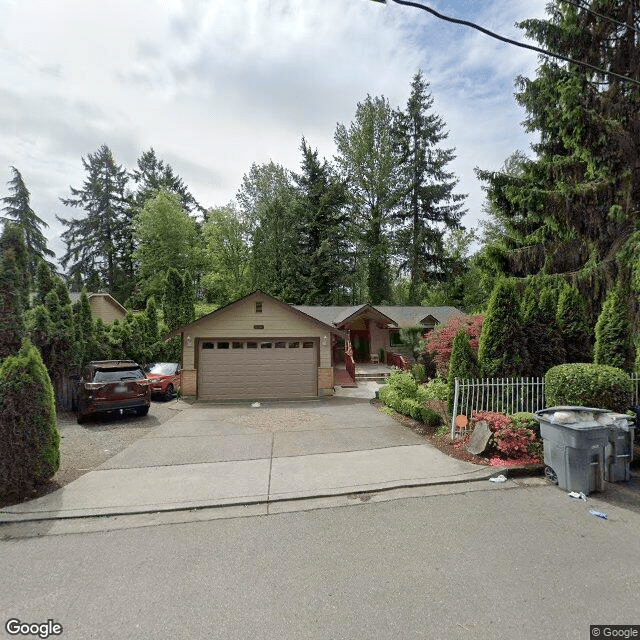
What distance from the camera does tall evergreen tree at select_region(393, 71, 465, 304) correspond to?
3234cm

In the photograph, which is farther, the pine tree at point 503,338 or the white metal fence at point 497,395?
the pine tree at point 503,338

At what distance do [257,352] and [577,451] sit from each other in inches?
407

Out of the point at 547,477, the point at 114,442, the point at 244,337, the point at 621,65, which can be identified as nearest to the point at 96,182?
the point at 244,337

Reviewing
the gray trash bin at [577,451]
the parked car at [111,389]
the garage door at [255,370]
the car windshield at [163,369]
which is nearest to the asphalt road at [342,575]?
the gray trash bin at [577,451]

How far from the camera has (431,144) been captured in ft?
107

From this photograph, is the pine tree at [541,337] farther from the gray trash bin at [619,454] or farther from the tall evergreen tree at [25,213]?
the tall evergreen tree at [25,213]

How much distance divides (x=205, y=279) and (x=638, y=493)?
3151 cm

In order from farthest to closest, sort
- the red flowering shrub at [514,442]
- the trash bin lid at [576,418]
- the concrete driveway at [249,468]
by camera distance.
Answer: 1. the red flowering shrub at [514,442]
2. the trash bin lid at [576,418]
3. the concrete driveway at [249,468]

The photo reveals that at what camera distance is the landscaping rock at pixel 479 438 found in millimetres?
6363

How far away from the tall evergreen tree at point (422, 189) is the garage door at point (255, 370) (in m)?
21.3

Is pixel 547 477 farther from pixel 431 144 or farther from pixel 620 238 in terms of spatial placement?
pixel 431 144

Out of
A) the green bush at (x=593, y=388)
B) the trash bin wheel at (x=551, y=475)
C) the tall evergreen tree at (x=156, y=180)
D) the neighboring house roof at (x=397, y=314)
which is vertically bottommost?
the trash bin wheel at (x=551, y=475)

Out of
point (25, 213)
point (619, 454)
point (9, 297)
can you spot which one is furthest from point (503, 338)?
point (25, 213)

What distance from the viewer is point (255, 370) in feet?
44.3
